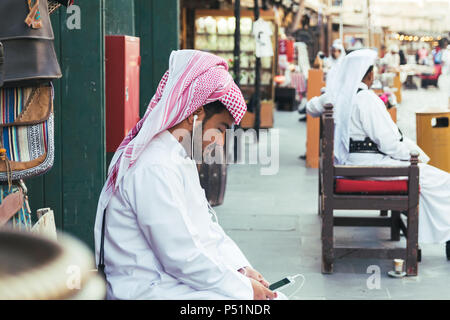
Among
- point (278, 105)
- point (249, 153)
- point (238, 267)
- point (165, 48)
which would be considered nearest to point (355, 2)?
point (278, 105)

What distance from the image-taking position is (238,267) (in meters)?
2.84

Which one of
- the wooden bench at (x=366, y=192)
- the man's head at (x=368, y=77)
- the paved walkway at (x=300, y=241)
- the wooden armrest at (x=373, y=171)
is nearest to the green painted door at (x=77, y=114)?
the paved walkway at (x=300, y=241)

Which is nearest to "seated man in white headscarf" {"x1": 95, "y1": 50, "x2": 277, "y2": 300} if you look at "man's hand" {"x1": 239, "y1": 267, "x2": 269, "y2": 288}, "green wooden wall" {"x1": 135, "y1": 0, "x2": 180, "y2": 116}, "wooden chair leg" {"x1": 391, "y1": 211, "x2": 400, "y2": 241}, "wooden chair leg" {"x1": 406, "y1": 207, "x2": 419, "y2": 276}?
"man's hand" {"x1": 239, "y1": 267, "x2": 269, "y2": 288}

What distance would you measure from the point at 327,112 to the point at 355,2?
102 ft

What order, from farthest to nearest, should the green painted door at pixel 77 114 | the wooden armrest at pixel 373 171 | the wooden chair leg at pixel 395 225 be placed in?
the wooden chair leg at pixel 395 225 → the wooden armrest at pixel 373 171 → the green painted door at pixel 77 114

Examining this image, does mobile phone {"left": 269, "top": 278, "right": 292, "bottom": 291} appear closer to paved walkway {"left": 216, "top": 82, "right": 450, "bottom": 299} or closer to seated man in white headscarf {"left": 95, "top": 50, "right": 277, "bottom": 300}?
seated man in white headscarf {"left": 95, "top": 50, "right": 277, "bottom": 300}

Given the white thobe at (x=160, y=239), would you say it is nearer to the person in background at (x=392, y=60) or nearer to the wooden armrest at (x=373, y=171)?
the wooden armrest at (x=373, y=171)

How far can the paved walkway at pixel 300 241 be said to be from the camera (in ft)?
17.3

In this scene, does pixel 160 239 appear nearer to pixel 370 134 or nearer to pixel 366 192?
pixel 366 192

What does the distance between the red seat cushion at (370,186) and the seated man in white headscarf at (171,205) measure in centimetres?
299

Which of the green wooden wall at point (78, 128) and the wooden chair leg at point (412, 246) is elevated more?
the green wooden wall at point (78, 128)

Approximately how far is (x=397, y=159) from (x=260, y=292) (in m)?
3.88

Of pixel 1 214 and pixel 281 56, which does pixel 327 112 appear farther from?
pixel 281 56

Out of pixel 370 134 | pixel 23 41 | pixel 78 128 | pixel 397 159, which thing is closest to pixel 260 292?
pixel 23 41
